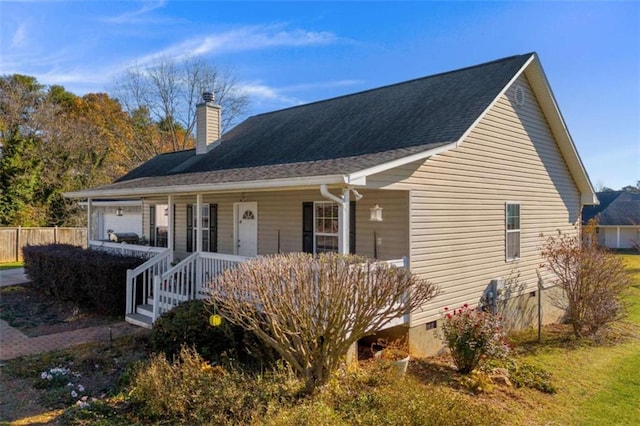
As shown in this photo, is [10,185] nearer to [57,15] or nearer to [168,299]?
[57,15]

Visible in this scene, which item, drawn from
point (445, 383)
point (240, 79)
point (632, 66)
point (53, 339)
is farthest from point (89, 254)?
point (240, 79)

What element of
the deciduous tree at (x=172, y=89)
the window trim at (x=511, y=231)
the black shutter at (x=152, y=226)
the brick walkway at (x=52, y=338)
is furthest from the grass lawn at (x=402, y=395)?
the deciduous tree at (x=172, y=89)

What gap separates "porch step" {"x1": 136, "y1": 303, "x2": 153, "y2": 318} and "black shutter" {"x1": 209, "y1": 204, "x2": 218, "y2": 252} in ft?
10.8

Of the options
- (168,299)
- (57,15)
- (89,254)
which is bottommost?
(168,299)

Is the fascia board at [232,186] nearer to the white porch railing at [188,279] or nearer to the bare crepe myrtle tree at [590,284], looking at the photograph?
the white porch railing at [188,279]

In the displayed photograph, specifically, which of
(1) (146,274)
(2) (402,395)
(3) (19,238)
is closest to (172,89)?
(3) (19,238)

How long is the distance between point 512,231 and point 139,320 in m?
8.97

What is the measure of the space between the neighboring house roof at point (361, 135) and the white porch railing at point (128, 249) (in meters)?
1.48

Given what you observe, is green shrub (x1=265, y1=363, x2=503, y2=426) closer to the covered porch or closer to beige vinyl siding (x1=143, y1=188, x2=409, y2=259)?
the covered porch

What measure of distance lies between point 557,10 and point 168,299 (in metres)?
11.3

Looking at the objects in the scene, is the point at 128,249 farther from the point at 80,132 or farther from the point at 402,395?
the point at 80,132

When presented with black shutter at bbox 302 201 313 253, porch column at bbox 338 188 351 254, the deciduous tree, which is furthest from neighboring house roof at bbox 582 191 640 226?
porch column at bbox 338 188 351 254

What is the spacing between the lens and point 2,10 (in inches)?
355

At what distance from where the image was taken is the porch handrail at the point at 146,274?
30.9ft
